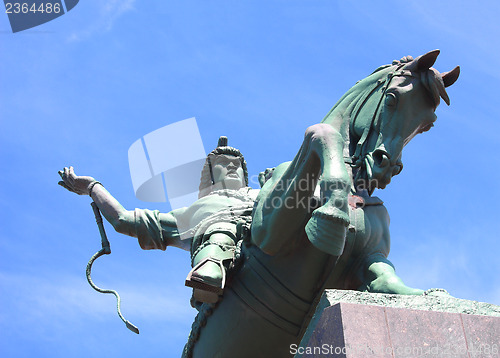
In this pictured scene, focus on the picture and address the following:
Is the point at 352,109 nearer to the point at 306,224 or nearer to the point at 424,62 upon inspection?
the point at 424,62

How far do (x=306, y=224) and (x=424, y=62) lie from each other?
5.35ft

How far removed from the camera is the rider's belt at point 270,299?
4.97 meters

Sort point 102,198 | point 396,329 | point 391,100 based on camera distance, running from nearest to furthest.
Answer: point 396,329 → point 391,100 → point 102,198

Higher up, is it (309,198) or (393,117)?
(393,117)

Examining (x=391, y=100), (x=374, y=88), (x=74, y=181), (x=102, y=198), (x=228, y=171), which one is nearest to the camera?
(x=391, y=100)

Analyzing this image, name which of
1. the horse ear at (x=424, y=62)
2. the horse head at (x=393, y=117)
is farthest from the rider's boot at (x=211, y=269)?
the horse ear at (x=424, y=62)

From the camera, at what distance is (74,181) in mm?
6844

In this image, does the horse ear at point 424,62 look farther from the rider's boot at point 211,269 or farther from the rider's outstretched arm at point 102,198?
the rider's outstretched arm at point 102,198

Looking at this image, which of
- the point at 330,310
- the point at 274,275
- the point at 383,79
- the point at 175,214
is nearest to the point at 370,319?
the point at 330,310

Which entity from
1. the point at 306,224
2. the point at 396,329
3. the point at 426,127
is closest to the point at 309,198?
the point at 306,224

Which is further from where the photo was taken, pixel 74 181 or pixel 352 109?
pixel 74 181

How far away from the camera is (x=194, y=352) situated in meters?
5.67

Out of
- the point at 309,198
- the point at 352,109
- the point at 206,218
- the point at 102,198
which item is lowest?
the point at 309,198

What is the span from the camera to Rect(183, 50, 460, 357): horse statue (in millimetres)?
4773
